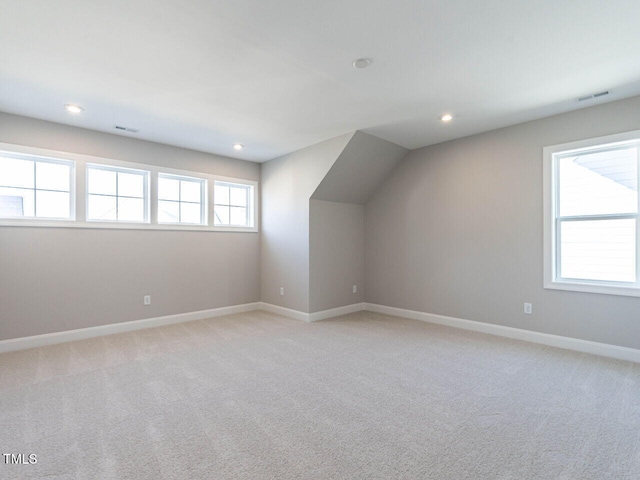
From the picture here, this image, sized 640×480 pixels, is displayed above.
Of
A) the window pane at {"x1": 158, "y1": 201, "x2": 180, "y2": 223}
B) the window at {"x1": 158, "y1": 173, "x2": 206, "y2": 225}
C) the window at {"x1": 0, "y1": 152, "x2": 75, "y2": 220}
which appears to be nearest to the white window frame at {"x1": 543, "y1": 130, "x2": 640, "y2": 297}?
the window at {"x1": 158, "y1": 173, "x2": 206, "y2": 225}

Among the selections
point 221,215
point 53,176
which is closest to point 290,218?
point 221,215

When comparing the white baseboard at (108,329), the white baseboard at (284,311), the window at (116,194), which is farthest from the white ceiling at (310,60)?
the white baseboard at (284,311)

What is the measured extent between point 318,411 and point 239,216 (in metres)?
3.89

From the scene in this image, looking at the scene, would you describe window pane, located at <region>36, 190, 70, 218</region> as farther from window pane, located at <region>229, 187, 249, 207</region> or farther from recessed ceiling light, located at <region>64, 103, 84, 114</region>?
window pane, located at <region>229, 187, 249, 207</region>

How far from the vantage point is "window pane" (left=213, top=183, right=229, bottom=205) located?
5227mm

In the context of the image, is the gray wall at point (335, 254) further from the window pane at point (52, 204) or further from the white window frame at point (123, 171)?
the window pane at point (52, 204)

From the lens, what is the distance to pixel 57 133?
3.80 meters

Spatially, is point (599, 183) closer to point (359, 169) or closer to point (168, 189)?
point (359, 169)

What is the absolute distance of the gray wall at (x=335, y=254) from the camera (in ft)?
16.0

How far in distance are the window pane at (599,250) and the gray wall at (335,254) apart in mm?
2803

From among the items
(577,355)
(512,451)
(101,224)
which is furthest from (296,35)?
(577,355)

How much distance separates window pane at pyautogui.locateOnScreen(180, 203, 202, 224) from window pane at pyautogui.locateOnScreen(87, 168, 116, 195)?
35.8 inches

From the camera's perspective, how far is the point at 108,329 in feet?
13.4

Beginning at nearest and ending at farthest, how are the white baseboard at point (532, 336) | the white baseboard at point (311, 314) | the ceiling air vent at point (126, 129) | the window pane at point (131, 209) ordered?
the white baseboard at point (532, 336), the ceiling air vent at point (126, 129), the window pane at point (131, 209), the white baseboard at point (311, 314)
